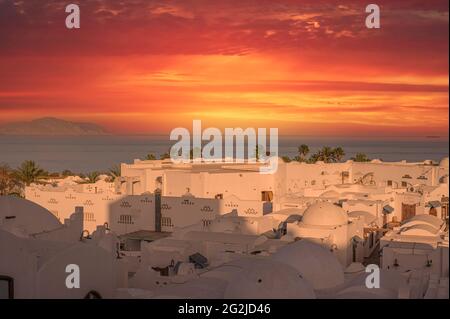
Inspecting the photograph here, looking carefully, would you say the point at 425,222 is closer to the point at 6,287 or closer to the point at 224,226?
the point at 224,226

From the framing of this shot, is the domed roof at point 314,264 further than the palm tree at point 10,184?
No

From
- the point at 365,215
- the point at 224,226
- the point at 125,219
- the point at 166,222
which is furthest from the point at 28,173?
the point at 365,215

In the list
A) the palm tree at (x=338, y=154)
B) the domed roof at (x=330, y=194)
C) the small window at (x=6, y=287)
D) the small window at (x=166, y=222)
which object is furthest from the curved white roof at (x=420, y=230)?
the palm tree at (x=338, y=154)

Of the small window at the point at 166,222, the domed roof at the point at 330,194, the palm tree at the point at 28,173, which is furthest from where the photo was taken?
the palm tree at the point at 28,173

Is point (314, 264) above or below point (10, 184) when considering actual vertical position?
below

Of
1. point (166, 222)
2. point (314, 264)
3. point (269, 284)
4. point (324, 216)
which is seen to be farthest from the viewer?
point (166, 222)

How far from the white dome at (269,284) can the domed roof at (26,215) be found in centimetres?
783

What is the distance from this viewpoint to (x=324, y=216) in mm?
21828

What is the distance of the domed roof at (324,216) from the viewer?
71.4 feet

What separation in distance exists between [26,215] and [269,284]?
29.9 ft

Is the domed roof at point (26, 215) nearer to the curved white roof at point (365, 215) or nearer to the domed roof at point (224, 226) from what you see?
the domed roof at point (224, 226)

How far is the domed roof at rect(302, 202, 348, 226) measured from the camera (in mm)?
21750

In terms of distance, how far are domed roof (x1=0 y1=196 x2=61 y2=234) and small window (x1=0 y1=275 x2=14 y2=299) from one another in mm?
3834
